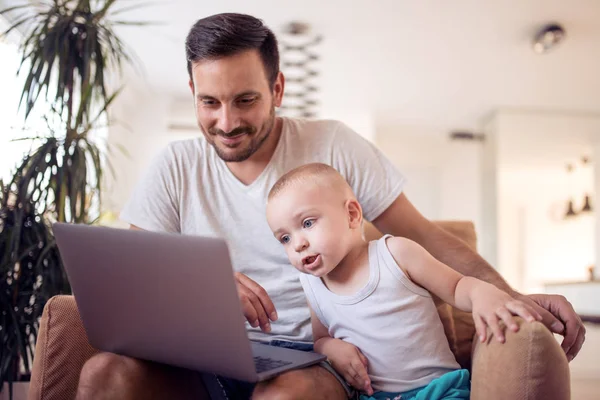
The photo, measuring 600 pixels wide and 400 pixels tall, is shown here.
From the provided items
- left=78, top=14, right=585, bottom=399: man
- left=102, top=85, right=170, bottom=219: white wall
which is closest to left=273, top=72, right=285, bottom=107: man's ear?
left=78, top=14, right=585, bottom=399: man

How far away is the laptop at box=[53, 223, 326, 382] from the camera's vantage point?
0.88 m

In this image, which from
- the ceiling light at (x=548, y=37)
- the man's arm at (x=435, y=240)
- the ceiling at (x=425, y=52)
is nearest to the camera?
the man's arm at (x=435, y=240)

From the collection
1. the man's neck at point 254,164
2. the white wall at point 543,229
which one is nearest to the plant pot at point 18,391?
the man's neck at point 254,164

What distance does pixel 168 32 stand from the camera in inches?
198

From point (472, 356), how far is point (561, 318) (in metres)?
0.20

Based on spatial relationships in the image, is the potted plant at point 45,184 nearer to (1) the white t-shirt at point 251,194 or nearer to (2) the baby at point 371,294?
(1) the white t-shirt at point 251,194

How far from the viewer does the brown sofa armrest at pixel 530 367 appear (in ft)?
2.95

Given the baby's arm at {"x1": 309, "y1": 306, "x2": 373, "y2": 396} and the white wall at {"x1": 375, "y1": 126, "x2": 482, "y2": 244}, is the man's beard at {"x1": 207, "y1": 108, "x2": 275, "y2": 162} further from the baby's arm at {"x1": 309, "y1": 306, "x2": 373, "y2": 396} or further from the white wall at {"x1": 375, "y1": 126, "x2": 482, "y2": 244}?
the white wall at {"x1": 375, "y1": 126, "x2": 482, "y2": 244}

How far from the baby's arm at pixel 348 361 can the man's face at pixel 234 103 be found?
1.73 ft

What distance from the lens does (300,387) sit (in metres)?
1.01

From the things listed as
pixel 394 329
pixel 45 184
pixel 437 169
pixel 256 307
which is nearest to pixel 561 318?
pixel 394 329

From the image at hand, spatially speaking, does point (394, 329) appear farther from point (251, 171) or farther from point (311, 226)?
point (251, 171)

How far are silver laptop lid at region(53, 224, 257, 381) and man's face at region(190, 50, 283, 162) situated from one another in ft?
1.69

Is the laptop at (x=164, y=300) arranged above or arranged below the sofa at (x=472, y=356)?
above
